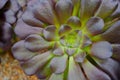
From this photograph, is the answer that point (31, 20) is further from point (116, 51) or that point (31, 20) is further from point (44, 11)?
point (116, 51)

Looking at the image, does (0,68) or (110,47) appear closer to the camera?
(110,47)

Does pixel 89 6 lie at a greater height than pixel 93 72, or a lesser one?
greater

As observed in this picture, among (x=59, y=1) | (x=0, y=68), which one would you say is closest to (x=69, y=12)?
(x=59, y=1)

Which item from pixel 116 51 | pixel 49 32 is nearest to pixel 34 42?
pixel 49 32

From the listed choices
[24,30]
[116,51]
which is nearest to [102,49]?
[116,51]

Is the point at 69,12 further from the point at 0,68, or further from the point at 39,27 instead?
the point at 0,68

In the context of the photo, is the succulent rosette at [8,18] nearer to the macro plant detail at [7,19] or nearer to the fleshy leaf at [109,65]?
the macro plant detail at [7,19]

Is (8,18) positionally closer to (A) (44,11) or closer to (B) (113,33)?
(A) (44,11)

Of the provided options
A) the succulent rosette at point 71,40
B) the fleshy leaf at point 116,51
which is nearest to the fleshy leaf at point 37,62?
the succulent rosette at point 71,40

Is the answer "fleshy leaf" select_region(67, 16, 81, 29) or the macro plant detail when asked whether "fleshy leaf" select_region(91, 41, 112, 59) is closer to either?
"fleshy leaf" select_region(67, 16, 81, 29)
